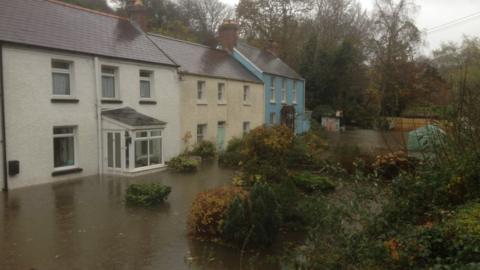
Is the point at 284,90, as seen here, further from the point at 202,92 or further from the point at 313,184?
the point at 313,184

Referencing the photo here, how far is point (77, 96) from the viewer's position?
54.0ft

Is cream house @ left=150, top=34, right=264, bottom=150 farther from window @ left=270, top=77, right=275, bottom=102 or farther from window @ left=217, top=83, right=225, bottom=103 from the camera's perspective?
window @ left=270, top=77, right=275, bottom=102

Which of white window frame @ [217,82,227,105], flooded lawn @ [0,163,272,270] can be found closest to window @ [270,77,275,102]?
white window frame @ [217,82,227,105]

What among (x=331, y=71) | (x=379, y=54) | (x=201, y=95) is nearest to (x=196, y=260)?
(x=201, y=95)

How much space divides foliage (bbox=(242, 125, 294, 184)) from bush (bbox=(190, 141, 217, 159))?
714 cm

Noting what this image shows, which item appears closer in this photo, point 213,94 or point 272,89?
point 213,94

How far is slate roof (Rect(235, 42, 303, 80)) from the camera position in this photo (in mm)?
32594

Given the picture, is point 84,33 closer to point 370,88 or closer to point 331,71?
point 331,71

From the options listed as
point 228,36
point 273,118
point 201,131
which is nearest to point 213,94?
point 201,131

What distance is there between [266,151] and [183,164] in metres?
5.19

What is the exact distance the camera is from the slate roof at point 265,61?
3259 cm

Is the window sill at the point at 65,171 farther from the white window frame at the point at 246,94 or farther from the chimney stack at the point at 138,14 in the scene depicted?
the white window frame at the point at 246,94

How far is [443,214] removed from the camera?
6.12 m

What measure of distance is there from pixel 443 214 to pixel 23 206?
34.8ft
